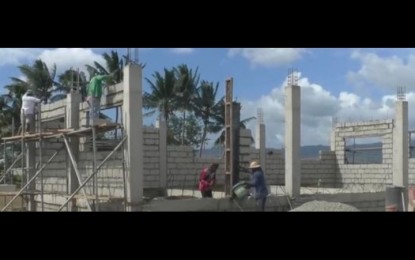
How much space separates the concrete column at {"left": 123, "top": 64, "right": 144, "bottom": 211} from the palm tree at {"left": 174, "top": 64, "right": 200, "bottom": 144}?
61.7 feet

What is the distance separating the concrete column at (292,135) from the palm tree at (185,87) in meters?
16.5

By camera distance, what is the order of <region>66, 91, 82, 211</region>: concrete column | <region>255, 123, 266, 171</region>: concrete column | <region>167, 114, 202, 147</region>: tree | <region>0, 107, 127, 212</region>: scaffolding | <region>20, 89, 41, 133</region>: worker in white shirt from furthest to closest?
<region>167, 114, 202, 147</region>: tree < <region>255, 123, 266, 171</region>: concrete column < <region>20, 89, 41, 133</region>: worker in white shirt < <region>66, 91, 82, 211</region>: concrete column < <region>0, 107, 127, 212</region>: scaffolding

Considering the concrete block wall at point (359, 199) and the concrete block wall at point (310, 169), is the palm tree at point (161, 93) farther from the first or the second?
the concrete block wall at point (359, 199)

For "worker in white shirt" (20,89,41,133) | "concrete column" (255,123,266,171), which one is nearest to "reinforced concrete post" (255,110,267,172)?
"concrete column" (255,123,266,171)

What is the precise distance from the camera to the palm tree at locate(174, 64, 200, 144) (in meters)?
28.4

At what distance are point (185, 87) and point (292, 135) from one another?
→ 1689cm

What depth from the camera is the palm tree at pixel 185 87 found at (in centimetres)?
2842

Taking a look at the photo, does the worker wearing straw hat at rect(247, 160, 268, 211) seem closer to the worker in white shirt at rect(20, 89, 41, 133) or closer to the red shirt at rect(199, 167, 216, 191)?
the red shirt at rect(199, 167, 216, 191)

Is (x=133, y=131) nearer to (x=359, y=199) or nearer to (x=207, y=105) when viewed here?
(x=359, y=199)

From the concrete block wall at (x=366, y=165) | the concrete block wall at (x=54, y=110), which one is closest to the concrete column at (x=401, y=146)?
the concrete block wall at (x=366, y=165)
